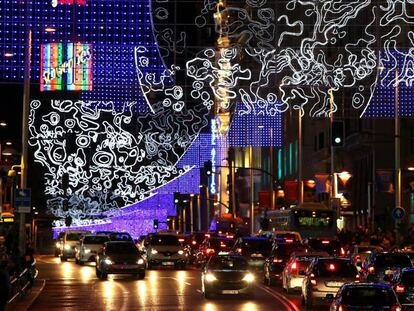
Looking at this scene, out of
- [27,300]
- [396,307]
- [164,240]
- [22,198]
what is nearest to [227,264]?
[27,300]

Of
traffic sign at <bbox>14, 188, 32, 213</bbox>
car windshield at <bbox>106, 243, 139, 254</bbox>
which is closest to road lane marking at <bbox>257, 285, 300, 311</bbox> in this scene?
car windshield at <bbox>106, 243, 139, 254</bbox>

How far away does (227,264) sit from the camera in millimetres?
34594

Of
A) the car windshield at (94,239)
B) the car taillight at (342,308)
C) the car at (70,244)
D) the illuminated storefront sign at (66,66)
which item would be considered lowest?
the car at (70,244)

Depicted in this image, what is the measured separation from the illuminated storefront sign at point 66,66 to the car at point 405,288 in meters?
21.1

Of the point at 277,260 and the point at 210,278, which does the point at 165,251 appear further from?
the point at 210,278

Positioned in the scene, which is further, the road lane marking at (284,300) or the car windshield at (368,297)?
the road lane marking at (284,300)

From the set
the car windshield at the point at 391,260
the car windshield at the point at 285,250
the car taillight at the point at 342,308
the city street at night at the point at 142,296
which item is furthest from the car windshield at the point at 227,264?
the car taillight at the point at 342,308

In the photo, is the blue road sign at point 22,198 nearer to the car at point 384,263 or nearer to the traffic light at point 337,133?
the traffic light at point 337,133

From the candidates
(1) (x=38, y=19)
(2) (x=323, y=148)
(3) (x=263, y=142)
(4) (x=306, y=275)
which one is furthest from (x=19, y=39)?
(2) (x=323, y=148)

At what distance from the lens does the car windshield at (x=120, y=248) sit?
45.4 meters

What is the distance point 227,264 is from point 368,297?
535 inches

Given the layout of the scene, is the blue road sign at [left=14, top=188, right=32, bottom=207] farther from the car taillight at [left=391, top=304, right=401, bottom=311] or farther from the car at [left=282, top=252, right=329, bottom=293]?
the car taillight at [left=391, top=304, right=401, bottom=311]

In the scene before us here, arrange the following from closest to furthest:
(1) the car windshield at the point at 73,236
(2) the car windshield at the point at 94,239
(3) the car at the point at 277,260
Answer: (3) the car at the point at 277,260 → (2) the car windshield at the point at 94,239 → (1) the car windshield at the point at 73,236

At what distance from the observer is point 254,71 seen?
7906cm
